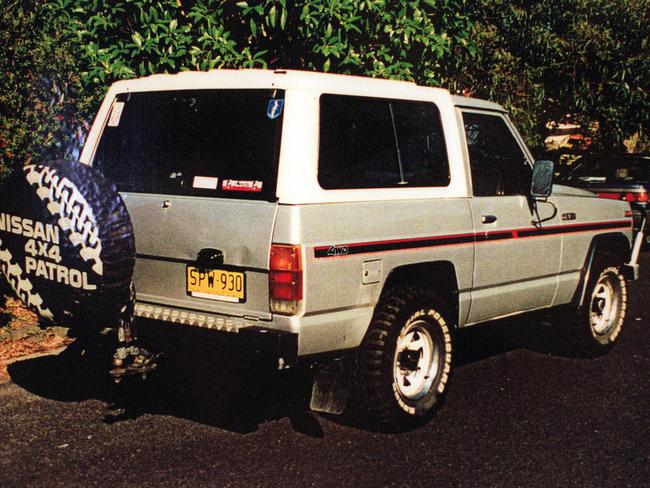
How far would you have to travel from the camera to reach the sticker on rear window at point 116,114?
511 centimetres

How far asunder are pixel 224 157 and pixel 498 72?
29.7 ft

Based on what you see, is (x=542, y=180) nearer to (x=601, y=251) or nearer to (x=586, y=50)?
(x=601, y=251)

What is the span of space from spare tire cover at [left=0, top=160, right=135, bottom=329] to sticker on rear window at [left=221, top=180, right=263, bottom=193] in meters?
0.56

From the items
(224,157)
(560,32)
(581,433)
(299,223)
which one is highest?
(560,32)

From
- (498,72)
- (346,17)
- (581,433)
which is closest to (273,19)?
(346,17)

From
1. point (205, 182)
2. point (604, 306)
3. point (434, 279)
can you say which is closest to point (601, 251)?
point (604, 306)

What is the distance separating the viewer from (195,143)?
470cm

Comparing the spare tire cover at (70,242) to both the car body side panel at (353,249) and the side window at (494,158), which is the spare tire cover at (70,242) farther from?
the side window at (494,158)

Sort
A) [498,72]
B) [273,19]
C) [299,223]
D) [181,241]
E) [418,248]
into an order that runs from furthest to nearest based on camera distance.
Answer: [498,72] < [273,19] < [418,248] < [181,241] < [299,223]

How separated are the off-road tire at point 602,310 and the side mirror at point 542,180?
1267 mm

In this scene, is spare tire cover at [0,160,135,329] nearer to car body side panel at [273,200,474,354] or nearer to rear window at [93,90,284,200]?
rear window at [93,90,284,200]

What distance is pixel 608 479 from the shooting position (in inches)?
169

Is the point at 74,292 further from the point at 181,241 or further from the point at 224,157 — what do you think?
the point at 224,157

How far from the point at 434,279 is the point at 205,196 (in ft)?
5.18
